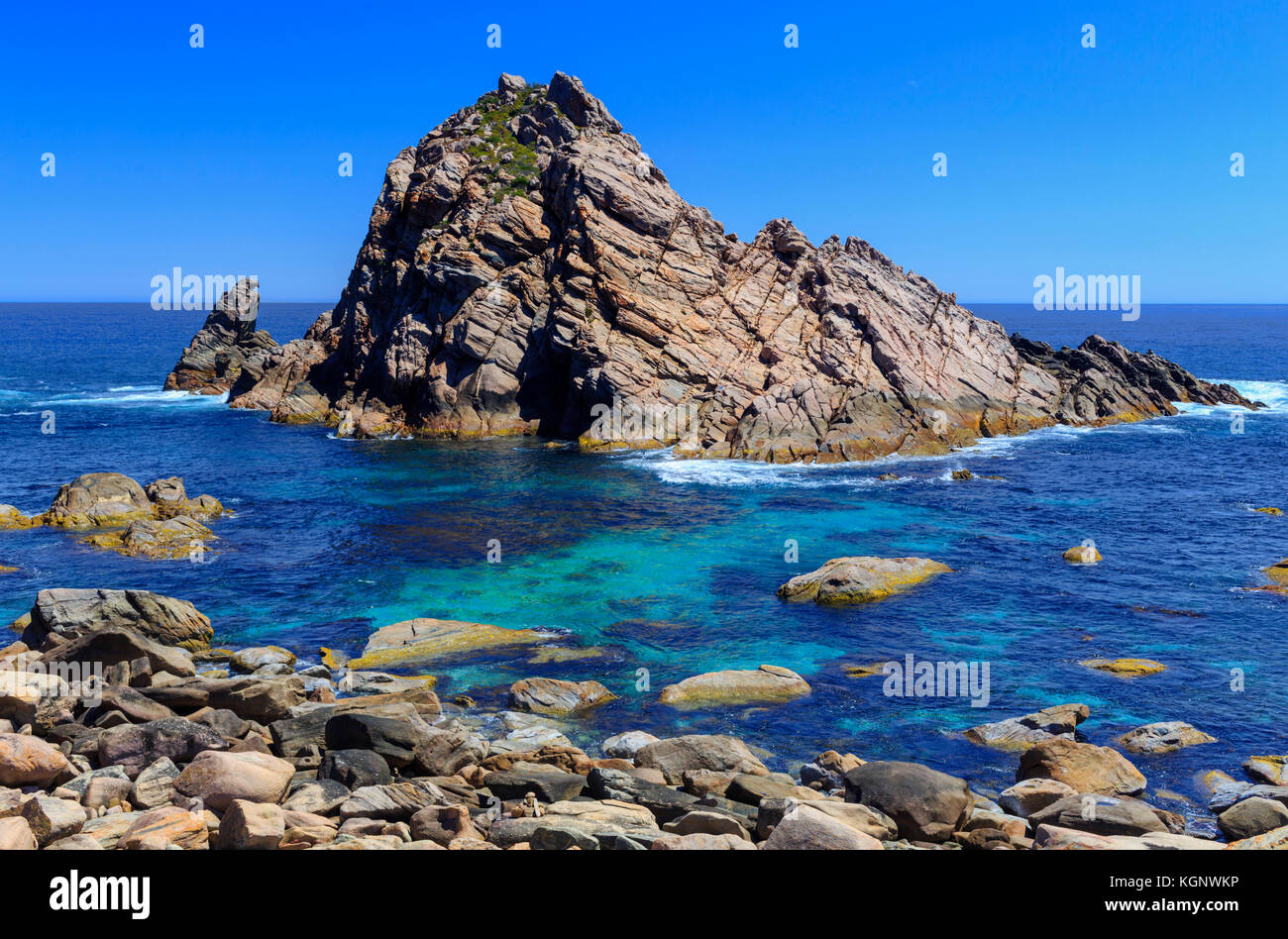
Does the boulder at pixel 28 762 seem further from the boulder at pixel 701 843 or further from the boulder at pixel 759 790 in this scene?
the boulder at pixel 759 790

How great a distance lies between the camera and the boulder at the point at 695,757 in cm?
2467

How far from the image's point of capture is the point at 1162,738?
92.1 feet

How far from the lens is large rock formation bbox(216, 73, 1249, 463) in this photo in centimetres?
8319

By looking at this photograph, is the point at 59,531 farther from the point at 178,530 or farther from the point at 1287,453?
the point at 1287,453

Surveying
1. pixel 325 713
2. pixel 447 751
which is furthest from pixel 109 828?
pixel 447 751

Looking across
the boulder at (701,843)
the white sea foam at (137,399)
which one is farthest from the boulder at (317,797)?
the white sea foam at (137,399)

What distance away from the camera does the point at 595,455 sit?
262 feet

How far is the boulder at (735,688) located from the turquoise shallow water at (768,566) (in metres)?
0.72

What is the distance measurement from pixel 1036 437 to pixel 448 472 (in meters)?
55.5

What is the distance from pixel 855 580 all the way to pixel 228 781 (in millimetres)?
30050

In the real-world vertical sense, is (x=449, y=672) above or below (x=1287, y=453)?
below

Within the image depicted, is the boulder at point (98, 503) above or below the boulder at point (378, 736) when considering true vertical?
above

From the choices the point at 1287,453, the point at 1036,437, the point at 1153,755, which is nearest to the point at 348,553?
the point at 1153,755

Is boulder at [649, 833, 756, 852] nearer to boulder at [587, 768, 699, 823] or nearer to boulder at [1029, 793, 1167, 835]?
boulder at [587, 768, 699, 823]
